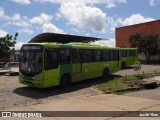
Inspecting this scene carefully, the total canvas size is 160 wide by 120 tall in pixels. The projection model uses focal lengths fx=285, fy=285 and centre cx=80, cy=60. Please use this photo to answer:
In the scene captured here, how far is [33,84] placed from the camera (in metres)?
15.1

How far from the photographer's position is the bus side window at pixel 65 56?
1635 cm

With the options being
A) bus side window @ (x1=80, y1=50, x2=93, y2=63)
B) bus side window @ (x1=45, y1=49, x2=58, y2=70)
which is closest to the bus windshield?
bus side window @ (x1=45, y1=49, x2=58, y2=70)

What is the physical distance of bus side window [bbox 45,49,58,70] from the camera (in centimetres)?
1511

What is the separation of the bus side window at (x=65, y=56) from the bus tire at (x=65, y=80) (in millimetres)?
838

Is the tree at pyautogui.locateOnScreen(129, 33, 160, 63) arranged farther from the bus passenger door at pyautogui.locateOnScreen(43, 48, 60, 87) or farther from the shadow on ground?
the bus passenger door at pyautogui.locateOnScreen(43, 48, 60, 87)

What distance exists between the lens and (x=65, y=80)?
661 inches

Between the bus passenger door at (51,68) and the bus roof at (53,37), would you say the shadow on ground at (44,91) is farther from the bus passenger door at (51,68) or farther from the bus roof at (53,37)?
the bus roof at (53,37)

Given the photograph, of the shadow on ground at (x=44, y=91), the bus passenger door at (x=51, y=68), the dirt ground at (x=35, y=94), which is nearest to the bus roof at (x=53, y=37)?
the dirt ground at (x=35, y=94)

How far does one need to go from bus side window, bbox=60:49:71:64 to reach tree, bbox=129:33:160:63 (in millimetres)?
28454

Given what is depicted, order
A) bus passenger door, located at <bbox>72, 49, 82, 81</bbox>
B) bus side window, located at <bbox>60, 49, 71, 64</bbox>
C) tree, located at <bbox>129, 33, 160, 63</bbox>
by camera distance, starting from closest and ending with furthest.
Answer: bus side window, located at <bbox>60, 49, 71, 64</bbox>, bus passenger door, located at <bbox>72, 49, 82, 81</bbox>, tree, located at <bbox>129, 33, 160, 63</bbox>

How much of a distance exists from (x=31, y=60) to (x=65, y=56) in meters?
2.28

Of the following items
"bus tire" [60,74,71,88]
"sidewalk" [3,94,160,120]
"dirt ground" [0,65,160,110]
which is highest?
"bus tire" [60,74,71,88]

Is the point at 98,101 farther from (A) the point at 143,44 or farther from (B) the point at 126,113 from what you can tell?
(A) the point at 143,44

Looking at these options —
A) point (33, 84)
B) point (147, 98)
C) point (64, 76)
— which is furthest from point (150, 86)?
point (33, 84)
